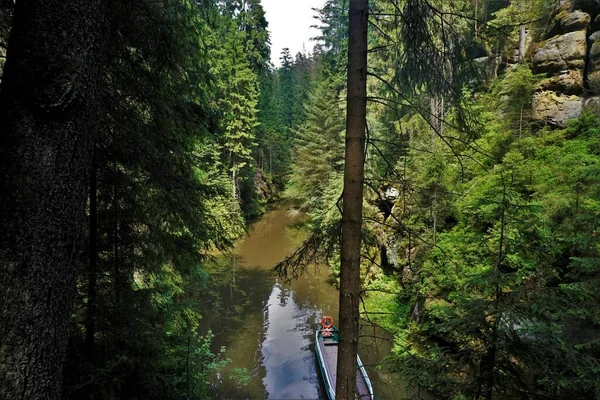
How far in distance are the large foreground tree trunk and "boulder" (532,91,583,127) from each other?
559 inches

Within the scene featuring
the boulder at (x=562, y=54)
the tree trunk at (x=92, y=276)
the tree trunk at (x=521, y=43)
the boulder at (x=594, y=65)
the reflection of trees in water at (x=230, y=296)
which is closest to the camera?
the tree trunk at (x=92, y=276)

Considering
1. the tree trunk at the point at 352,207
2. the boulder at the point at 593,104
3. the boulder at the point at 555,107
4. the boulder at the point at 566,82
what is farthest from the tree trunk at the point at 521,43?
the tree trunk at the point at 352,207

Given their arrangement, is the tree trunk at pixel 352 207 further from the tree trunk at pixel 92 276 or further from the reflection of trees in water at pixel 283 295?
the reflection of trees in water at pixel 283 295

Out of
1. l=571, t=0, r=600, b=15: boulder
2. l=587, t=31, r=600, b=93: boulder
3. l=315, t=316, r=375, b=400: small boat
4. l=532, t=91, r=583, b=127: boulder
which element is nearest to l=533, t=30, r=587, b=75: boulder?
l=587, t=31, r=600, b=93: boulder

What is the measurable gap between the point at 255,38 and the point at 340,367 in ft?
102

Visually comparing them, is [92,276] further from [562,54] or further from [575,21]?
[575,21]

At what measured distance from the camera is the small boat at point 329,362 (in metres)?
8.00

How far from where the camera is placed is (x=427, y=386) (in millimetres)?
3369

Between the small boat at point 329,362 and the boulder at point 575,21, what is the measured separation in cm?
1412

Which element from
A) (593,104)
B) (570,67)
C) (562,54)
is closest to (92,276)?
(593,104)

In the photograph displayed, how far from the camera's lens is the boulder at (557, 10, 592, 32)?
1185 centimetres

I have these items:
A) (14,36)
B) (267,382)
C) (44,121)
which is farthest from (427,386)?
(267,382)

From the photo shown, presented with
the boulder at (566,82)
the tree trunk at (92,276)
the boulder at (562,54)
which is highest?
the boulder at (562,54)

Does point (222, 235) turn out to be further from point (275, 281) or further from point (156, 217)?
point (275, 281)
